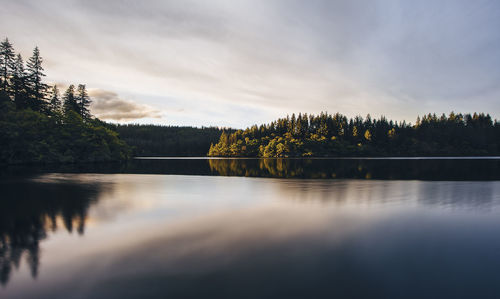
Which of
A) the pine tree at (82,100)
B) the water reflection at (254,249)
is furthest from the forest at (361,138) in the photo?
the water reflection at (254,249)

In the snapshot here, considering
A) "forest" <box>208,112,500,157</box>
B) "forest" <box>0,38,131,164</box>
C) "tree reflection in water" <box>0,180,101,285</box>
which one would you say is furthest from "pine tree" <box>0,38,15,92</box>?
"forest" <box>208,112,500,157</box>

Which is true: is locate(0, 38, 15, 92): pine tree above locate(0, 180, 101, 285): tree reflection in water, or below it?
above

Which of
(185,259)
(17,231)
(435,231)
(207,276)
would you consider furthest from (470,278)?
(17,231)

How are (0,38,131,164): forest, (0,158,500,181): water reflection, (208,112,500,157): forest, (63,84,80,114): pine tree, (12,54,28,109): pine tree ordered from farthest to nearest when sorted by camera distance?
(208,112,500,157): forest, (63,84,80,114): pine tree, (12,54,28,109): pine tree, (0,38,131,164): forest, (0,158,500,181): water reflection

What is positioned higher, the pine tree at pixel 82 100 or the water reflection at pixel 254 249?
the pine tree at pixel 82 100

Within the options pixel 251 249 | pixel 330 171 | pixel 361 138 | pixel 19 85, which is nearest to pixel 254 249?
pixel 251 249

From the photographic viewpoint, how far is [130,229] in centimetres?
1102

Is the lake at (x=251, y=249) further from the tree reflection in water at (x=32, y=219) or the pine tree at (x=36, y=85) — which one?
the pine tree at (x=36, y=85)

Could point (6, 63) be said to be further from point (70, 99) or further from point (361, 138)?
point (361, 138)

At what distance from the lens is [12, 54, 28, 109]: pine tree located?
65000mm

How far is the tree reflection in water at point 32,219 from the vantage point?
26.4 feet

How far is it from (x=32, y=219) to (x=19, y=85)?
245 ft

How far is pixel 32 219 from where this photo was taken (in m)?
12.3

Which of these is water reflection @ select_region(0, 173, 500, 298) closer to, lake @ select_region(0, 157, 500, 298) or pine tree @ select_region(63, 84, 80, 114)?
lake @ select_region(0, 157, 500, 298)
